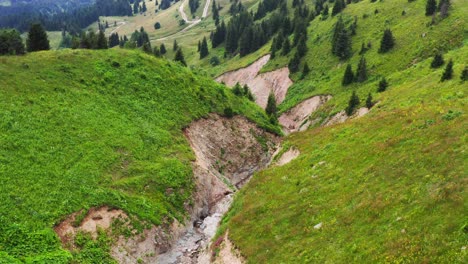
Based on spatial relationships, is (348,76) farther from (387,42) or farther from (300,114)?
(300,114)

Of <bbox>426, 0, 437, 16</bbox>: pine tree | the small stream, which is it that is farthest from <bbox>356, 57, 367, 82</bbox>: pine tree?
the small stream

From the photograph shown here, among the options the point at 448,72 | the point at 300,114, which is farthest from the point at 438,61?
the point at 300,114

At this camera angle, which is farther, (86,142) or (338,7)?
(338,7)

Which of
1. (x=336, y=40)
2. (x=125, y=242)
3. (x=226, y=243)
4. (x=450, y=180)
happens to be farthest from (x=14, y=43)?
(x=336, y=40)

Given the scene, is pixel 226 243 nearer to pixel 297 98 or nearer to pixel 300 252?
pixel 300 252

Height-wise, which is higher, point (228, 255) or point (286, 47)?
point (228, 255)
